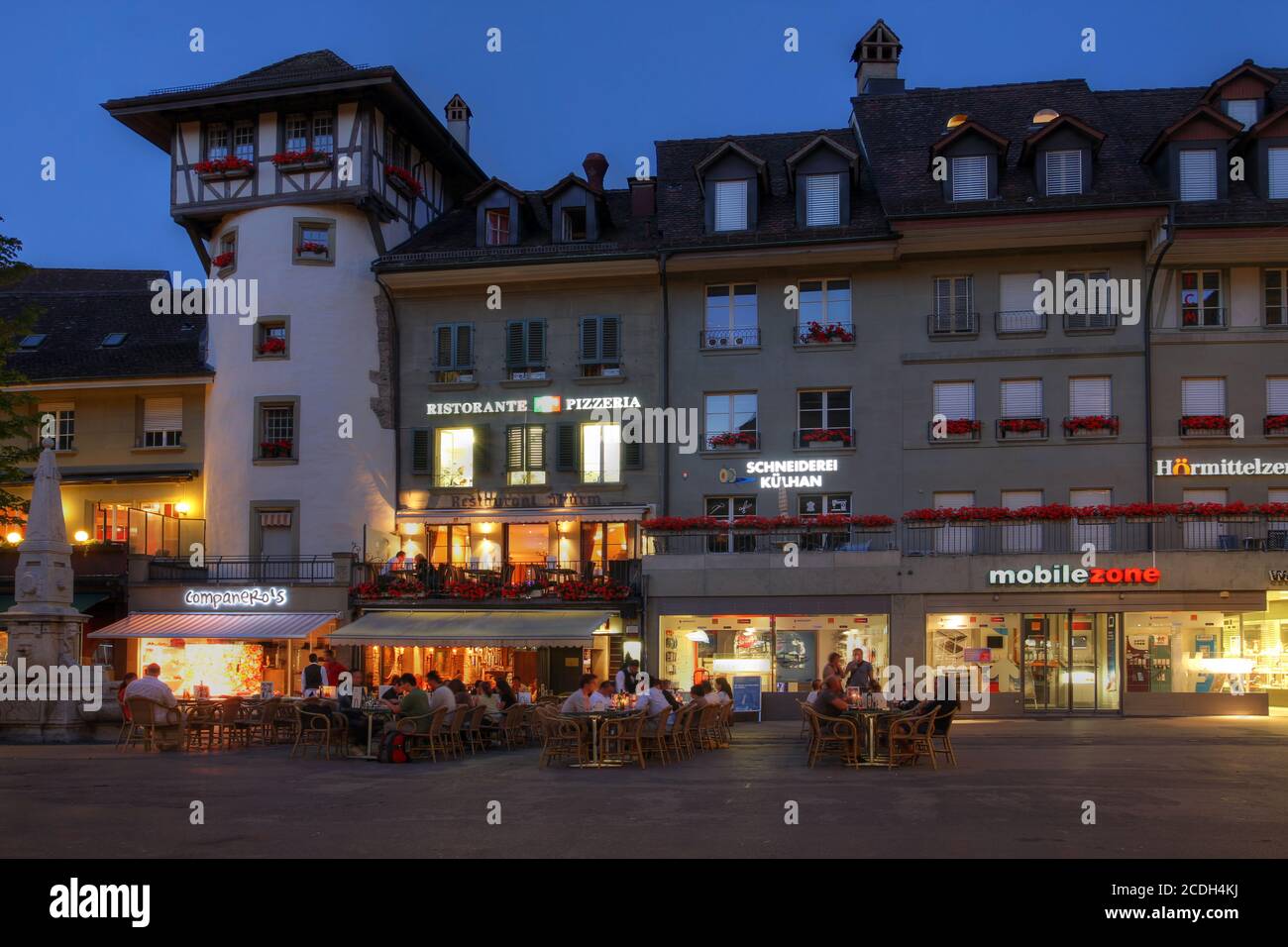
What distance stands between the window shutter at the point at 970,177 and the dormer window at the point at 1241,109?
252 inches

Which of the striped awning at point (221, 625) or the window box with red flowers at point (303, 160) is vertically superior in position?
the window box with red flowers at point (303, 160)

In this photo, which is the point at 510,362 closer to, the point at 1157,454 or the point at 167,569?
the point at 167,569

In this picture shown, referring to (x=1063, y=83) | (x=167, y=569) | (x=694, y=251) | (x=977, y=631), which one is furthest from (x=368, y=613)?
(x=1063, y=83)

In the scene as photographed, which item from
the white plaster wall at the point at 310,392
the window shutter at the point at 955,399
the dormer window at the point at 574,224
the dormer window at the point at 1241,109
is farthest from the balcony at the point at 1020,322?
the white plaster wall at the point at 310,392

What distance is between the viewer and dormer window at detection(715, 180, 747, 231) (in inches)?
1281

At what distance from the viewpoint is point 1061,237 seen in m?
30.4

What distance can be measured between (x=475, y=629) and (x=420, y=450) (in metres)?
5.54

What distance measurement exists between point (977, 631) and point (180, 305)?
2326cm

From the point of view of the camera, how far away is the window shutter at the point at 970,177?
3147cm

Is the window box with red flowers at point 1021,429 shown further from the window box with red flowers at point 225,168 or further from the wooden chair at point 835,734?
the window box with red flowers at point 225,168

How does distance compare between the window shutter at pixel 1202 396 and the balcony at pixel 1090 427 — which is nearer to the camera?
the balcony at pixel 1090 427

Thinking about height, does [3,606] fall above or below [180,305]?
below
